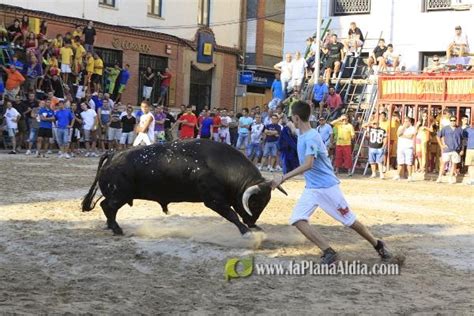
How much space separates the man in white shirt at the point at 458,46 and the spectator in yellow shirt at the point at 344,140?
4058 mm

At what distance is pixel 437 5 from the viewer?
2473cm

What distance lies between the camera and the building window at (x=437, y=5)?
24.4 meters

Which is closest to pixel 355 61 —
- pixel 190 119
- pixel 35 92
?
pixel 190 119

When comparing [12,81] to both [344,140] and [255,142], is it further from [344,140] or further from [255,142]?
[344,140]

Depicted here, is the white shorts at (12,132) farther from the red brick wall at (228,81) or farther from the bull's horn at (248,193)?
the red brick wall at (228,81)

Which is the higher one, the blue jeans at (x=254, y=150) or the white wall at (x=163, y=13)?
the white wall at (x=163, y=13)

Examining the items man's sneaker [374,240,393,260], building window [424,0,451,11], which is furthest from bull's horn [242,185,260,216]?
building window [424,0,451,11]

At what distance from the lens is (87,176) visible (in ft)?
50.0

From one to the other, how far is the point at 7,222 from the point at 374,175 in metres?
12.5

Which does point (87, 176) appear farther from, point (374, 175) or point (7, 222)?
point (374, 175)

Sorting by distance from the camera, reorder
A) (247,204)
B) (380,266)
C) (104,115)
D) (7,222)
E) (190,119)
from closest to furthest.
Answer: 1. (380,266)
2. (247,204)
3. (7,222)
4. (190,119)
5. (104,115)

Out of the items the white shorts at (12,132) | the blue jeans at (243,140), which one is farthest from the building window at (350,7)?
the white shorts at (12,132)

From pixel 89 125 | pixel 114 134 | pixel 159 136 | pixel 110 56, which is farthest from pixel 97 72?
pixel 159 136

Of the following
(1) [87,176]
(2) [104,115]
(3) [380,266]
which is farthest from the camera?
(2) [104,115]
